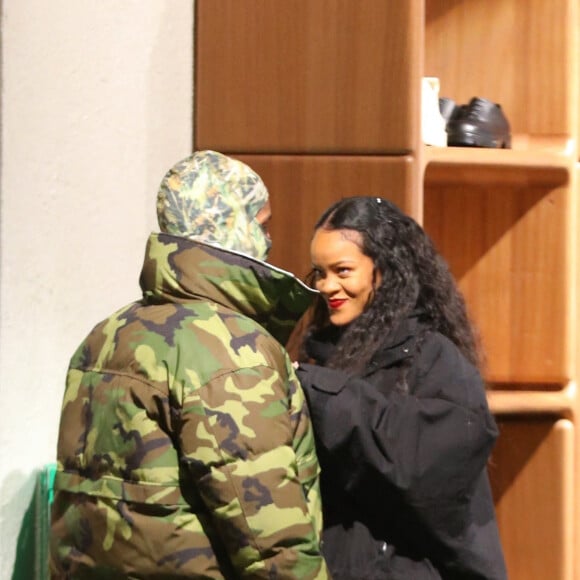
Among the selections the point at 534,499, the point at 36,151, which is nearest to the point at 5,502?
the point at 36,151

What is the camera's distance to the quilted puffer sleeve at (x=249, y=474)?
1.48 meters

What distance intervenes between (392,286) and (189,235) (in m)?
0.47

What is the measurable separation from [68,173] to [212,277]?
0.84m

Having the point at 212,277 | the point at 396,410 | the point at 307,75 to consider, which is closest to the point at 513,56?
the point at 307,75

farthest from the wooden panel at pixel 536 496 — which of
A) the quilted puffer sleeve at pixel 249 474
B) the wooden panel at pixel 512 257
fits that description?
the quilted puffer sleeve at pixel 249 474

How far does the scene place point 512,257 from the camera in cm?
278

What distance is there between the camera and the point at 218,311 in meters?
1.58

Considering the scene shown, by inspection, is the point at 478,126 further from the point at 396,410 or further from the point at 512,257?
the point at 396,410

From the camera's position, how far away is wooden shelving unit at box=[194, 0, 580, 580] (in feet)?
7.85

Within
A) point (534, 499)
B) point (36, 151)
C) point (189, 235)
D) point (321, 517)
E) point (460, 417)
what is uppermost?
point (36, 151)

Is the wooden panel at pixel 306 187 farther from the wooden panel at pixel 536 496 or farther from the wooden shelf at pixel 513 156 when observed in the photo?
the wooden panel at pixel 536 496

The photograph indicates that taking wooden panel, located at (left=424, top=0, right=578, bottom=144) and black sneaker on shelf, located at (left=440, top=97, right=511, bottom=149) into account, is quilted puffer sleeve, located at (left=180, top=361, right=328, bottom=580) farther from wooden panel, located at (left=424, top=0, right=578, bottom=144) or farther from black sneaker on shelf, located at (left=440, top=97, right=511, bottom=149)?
wooden panel, located at (left=424, top=0, right=578, bottom=144)

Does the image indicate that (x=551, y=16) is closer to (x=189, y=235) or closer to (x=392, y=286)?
(x=392, y=286)

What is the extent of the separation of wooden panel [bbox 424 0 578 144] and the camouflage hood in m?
1.33
